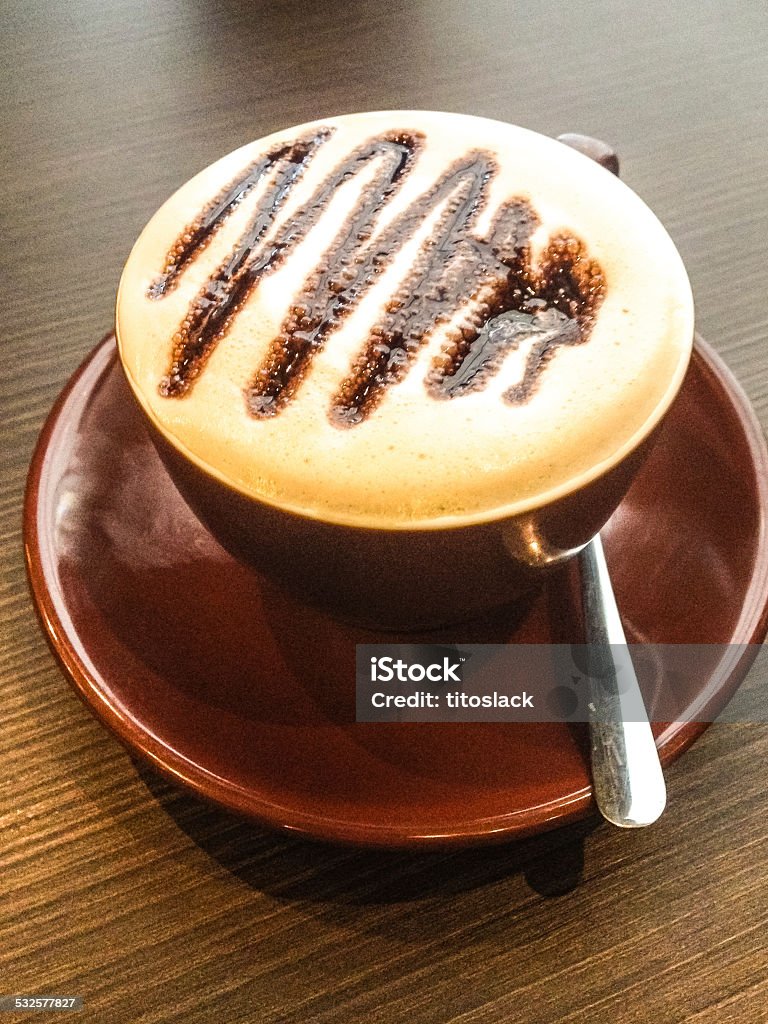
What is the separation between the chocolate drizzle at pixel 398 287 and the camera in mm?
620

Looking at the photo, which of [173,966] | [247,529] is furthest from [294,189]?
[173,966]

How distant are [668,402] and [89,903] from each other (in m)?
0.53

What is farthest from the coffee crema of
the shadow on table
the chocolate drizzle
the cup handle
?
the shadow on table

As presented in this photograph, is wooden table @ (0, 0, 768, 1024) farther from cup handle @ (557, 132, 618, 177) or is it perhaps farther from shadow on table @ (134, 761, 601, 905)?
cup handle @ (557, 132, 618, 177)

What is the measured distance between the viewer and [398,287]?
26.1 inches

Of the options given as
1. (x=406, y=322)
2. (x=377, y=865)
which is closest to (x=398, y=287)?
(x=406, y=322)

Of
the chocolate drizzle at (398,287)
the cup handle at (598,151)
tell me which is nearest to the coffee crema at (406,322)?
the chocolate drizzle at (398,287)

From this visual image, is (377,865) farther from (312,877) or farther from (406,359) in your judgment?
(406,359)

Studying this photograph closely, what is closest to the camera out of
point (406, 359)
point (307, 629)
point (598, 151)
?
point (406, 359)

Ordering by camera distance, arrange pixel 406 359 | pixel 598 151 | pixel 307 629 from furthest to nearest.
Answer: pixel 598 151
pixel 307 629
pixel 406 359

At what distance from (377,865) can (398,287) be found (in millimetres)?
414

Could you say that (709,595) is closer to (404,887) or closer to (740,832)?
(740,832)

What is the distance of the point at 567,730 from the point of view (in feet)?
2.23

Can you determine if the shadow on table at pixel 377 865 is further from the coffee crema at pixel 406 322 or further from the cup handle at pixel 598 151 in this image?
the cup handle at pixel 598 151
